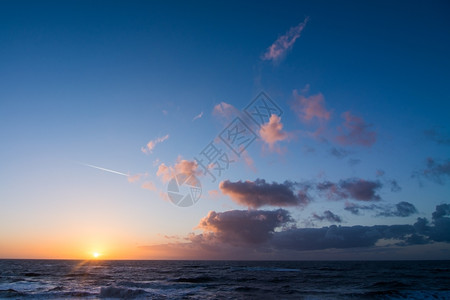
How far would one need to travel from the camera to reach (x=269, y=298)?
81.4ft

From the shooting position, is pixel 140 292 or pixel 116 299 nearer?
pixel 116 299

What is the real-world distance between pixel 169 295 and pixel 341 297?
16490 millimetres

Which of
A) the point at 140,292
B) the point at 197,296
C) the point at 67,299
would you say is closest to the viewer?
the point at 67,299

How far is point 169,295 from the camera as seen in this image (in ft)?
88.3

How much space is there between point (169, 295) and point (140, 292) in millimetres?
3501

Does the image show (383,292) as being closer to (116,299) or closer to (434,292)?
(434,292)

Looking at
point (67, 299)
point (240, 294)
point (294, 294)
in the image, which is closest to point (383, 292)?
point (294, 294)

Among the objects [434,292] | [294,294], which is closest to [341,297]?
[294,294]

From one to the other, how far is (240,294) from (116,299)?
11684 millimetres

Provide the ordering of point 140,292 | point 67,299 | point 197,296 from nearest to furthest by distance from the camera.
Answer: point 67,299, point 197,296, point 140,292

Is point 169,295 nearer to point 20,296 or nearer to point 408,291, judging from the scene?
point 20,296

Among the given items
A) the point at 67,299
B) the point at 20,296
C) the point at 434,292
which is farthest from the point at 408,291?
the point at 20,296

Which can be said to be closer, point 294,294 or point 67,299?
point 67,299

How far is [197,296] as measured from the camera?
86.5ft
